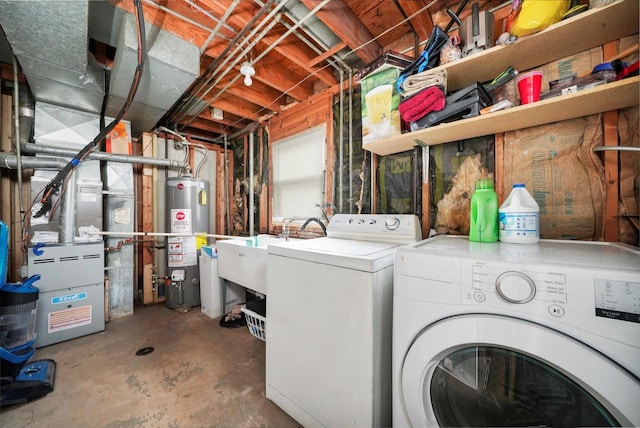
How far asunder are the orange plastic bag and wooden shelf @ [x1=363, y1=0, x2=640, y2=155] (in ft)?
0.12

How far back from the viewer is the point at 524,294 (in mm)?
617

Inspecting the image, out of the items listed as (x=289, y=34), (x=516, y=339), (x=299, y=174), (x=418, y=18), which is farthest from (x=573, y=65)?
(x=299, y=174)

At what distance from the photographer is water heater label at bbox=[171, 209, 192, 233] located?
2.65 meters

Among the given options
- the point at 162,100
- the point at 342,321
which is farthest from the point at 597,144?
the point at 162,100

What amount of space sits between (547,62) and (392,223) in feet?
3.81

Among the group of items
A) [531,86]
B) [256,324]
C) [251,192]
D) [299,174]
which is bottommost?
[256,324]

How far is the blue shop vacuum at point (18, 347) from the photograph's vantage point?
4.41ft

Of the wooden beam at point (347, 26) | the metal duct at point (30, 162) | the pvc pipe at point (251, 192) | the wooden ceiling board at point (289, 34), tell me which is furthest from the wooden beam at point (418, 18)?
the metal duct at point (30, 162)

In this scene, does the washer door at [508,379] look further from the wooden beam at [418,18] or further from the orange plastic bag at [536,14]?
the wooden beam at [418,18]

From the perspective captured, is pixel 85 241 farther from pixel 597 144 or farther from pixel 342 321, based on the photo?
pixel 597 144

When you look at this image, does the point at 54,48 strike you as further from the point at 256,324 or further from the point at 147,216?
the point at 256,324

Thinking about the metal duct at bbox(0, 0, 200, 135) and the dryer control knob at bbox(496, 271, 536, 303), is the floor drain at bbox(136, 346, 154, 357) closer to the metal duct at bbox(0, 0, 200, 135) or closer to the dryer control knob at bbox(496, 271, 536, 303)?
the metal duct at bbox(0, 0, 200, 135)

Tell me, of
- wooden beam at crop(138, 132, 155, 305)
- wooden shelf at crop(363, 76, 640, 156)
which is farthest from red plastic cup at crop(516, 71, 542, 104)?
wooden beam at crop(138, 132, 155, 305)

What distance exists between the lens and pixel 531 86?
1043 mm
